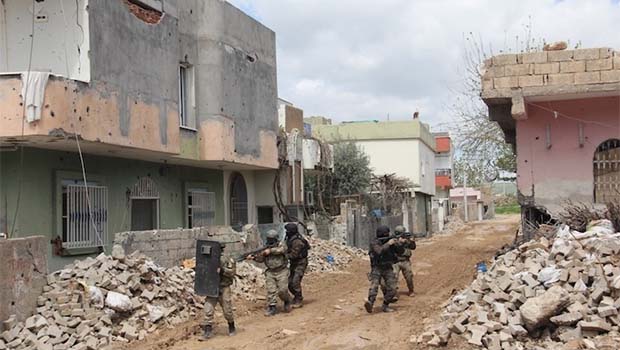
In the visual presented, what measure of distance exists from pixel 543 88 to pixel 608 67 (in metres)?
1.23

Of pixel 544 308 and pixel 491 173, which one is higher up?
pixel 491 173

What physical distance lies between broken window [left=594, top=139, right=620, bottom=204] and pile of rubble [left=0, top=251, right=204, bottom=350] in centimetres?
849

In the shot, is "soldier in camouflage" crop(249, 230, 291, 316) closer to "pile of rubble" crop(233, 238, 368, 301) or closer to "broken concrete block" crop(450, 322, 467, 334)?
"pile of rubble" crop(233, 238, 368, 301)

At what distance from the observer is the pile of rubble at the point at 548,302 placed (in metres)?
7.47

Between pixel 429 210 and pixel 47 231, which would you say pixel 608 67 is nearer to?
pixel 47 231

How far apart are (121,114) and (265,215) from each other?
1017 cm

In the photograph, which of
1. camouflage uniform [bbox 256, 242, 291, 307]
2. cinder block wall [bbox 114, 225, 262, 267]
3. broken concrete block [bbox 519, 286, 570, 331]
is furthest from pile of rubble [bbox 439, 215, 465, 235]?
broken concrete block [bbox 519, 286, 570, 331]

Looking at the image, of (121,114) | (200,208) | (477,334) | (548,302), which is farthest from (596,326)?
(200,208)

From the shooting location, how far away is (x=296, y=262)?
1258 centimetres

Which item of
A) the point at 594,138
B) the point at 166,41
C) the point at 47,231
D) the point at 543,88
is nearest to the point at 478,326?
the point at 543,88

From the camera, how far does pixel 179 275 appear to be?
12336mm

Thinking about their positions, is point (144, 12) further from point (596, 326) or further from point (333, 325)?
point (596, 326)

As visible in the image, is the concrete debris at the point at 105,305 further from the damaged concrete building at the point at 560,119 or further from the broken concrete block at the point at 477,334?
the damaged concrete building at the point at 560,119

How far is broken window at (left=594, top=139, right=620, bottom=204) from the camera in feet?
44.9
